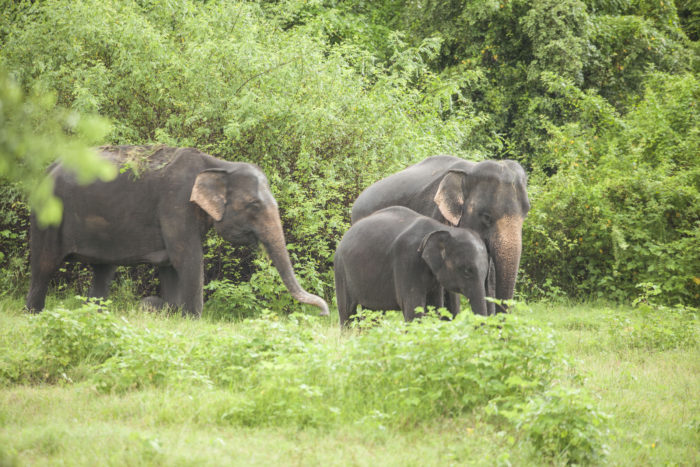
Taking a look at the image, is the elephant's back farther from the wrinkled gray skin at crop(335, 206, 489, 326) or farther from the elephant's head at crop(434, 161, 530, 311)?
the wrinkled gray skin at crop(335, 206, 489, 326)

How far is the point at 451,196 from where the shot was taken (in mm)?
8430

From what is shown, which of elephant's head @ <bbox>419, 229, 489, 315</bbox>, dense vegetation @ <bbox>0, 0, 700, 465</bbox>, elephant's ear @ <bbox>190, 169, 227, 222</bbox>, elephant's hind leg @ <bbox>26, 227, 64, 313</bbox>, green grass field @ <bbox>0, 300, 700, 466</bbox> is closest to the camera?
green grass field @ <bbox>0, 300, 700, 466</bbox>

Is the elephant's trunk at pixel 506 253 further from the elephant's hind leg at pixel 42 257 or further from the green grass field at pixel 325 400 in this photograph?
the elephant's hind leg at pixel 42 257

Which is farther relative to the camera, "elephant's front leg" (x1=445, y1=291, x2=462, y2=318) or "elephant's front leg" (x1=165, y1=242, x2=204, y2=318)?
"elephant's front leg" (x1=165, y1=242, x2=204, y2=318)

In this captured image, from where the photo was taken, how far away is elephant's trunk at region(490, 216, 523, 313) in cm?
796

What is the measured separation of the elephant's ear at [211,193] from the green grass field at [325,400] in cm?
258

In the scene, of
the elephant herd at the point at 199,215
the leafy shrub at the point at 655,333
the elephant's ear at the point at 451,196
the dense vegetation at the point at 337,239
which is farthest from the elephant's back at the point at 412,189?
the leafy shrub at the point at 655,333

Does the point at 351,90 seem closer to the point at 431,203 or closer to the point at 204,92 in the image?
the point at 204,92

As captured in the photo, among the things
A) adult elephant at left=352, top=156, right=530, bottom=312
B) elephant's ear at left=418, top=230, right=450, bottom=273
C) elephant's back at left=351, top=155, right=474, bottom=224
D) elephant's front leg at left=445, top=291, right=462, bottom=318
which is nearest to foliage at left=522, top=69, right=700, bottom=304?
elephant's back at left=351, top=155, right=474, bottom=224

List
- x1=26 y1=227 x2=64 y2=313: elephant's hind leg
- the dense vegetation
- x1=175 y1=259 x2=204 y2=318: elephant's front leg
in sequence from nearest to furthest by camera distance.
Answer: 1. the dense vegetation
2. x1=175 y1=259 x2=204 y2=318: elephant's front leg
3. x1=26 y1=227 x2=64 y2=313: elephant's hind leg

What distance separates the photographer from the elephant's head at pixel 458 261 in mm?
6918

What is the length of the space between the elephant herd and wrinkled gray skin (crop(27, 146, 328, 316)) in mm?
12

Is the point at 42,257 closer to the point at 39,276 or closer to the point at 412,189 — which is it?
the point at 39,276

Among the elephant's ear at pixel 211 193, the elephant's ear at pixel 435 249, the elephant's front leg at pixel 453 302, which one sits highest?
the elephant's ear at pixel 211 193
